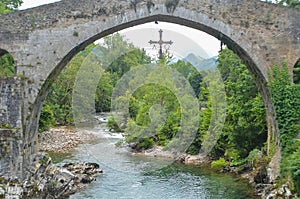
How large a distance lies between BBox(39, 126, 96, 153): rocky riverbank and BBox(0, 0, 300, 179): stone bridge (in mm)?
11045

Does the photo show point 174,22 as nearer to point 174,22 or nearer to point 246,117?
point 174,22

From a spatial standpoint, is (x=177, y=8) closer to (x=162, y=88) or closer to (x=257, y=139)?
(x=257, y=139)

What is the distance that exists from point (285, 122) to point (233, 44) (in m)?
2.66

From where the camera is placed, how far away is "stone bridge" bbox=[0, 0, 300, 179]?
11477mm

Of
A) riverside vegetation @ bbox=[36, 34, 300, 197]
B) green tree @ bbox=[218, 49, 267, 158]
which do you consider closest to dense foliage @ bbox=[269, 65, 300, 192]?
riverside vegetation @ bbox=[36, 34, 300, 197]

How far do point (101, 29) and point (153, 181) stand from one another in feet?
20.5

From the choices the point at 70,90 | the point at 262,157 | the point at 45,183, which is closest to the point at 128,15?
the point at 45,183

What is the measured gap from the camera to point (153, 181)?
15188 millimetres

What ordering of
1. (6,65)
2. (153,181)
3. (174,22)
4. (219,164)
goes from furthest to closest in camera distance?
(6,65)
(219,164)
(153,181)
(174,22)

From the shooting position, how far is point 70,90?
3791 centimetres

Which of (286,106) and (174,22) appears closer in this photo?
(286,106)

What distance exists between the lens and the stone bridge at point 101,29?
1148 centimetres

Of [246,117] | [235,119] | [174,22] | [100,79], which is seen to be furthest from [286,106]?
[100,79]

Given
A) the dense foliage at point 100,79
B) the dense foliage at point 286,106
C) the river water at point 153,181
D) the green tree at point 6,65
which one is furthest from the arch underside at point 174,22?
the dense foliage at point 100,79
